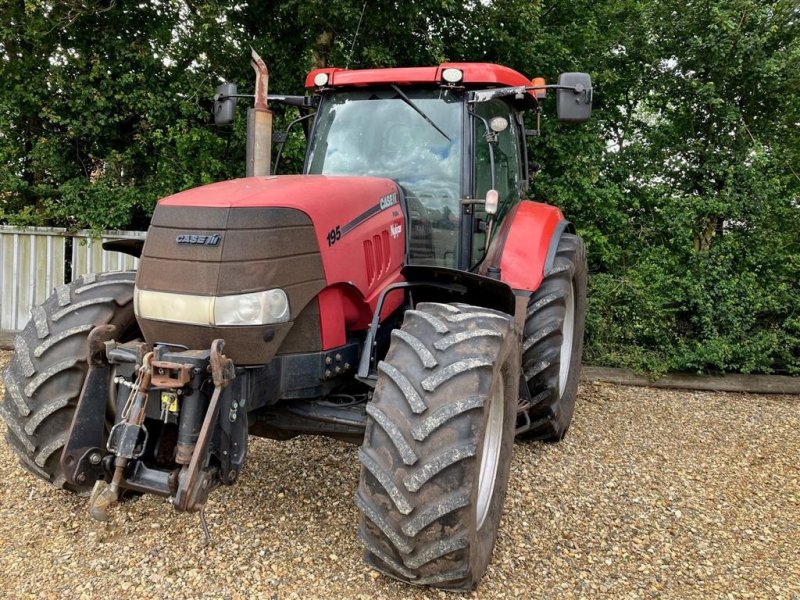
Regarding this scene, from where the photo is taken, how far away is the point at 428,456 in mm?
2199

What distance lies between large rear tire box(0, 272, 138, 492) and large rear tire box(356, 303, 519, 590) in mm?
1332

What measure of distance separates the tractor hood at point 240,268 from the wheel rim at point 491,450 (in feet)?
2.63

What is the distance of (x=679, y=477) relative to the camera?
3.82 m

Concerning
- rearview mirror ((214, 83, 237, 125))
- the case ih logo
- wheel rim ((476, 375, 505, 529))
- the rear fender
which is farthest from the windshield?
the case ih logo

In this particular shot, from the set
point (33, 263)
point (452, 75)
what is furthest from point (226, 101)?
point (33, 263)

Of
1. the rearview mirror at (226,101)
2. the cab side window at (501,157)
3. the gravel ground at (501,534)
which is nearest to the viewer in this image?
the gravel ground at (501,534)

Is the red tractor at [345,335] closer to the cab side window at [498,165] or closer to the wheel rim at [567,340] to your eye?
the cab side window at [498,165]

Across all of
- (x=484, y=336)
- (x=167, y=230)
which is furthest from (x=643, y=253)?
(x=167, y=230)

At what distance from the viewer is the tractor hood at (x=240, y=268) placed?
90.8 inches

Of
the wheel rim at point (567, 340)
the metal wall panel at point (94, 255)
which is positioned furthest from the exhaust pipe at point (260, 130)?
the metal wall panel at point (94, 255)

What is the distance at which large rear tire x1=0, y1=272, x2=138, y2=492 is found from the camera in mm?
2718

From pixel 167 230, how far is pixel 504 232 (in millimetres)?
2056

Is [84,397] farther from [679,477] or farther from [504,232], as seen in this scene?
[679,477]

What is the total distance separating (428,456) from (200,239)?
3.73ft
